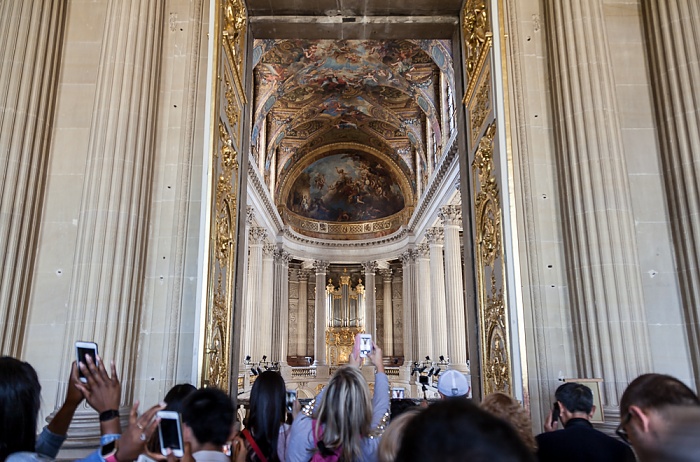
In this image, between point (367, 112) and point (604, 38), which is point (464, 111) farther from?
point (367, 112)

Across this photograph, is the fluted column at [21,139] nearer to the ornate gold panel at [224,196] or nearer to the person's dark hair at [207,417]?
the ornate gold panel at [224,196]

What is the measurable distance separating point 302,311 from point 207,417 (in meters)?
26.3

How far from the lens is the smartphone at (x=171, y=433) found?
1.70 meters

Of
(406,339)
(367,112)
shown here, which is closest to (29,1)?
(367,112)

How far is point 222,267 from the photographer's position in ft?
19.3

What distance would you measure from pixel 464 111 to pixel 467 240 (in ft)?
5.95

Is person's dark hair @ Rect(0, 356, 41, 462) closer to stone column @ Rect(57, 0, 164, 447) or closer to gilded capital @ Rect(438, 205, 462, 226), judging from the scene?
stone column @ Rect(57, 0, 164, 447)

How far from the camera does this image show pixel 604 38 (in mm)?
5254

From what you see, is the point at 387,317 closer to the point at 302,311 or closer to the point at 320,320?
the point at 320,320

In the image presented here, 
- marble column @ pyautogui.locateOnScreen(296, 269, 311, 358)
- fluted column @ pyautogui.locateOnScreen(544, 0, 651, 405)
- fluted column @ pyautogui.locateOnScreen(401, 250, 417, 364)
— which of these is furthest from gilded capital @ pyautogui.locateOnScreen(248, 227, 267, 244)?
fluted column @ pyautogui.locateOnScreen(544, 0, 651, 405)

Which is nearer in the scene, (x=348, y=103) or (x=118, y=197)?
(x=118, y=197)

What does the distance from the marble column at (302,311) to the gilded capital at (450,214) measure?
40.5 feet

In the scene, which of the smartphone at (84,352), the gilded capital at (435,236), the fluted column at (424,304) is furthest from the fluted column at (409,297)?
the smartphone at (84,352)

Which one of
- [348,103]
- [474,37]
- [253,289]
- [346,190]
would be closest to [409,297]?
[346,190]
